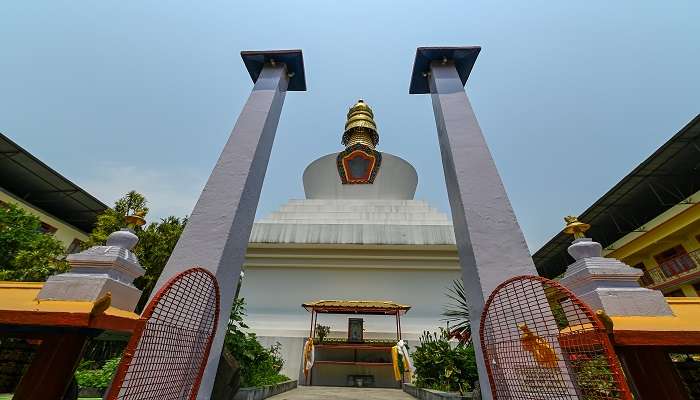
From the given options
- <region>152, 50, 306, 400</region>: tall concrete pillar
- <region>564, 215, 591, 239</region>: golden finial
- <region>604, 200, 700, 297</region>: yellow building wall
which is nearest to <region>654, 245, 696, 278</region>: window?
<region>604, 200, 700, 297</region>: yellow building wall

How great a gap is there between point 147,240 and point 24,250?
13.9 ft

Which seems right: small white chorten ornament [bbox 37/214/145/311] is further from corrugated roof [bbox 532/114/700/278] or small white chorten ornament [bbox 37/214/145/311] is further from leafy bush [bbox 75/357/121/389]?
corrugated roof [bbox 532/114/700/278]

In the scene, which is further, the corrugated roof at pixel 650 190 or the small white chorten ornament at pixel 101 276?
the corrugated roof at pixel 650 190

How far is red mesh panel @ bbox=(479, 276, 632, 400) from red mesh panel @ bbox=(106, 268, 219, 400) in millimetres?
2453

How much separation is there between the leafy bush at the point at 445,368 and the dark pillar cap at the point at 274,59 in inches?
237

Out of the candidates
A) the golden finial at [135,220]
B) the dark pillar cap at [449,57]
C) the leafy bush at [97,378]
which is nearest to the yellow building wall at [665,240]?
the dark pillar cap at [449,57]

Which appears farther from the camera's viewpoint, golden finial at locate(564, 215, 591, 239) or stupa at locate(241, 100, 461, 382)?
stupa at locate(241, 100, 461, 382)

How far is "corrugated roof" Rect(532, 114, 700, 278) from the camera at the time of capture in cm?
1280

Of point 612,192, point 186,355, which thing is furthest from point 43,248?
point 612,192

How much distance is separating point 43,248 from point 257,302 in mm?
8697

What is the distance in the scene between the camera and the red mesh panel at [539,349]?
95.3 inches

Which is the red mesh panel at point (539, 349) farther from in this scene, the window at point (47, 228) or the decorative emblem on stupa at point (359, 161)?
the window at point (47, 228)

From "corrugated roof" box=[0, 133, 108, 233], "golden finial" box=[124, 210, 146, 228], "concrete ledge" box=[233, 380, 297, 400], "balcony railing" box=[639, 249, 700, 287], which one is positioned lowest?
"concrete ledge" box=[233, 380, 297, 400]

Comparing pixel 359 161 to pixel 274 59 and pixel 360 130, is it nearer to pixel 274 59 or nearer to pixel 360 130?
pixel 360 130
